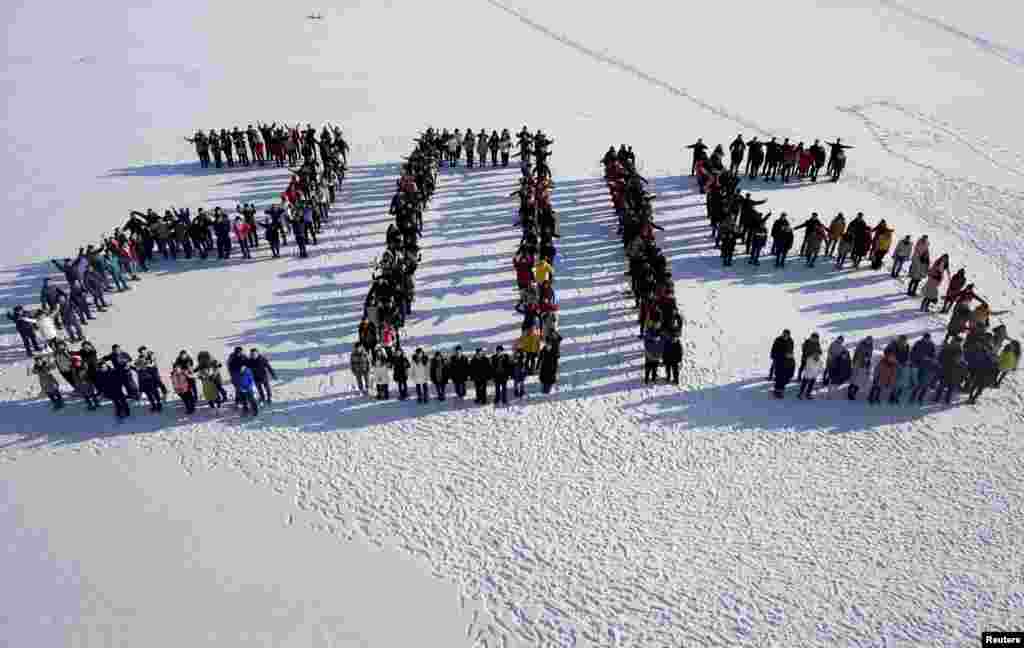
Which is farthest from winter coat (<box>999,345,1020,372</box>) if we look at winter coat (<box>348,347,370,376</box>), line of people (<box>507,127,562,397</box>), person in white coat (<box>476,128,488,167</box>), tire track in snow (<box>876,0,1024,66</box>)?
tire track in snow (<box>876,0,1024,66</box>)

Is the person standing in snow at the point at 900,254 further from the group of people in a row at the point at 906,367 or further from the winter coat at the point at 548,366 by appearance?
the winter coat at the point at 548,366

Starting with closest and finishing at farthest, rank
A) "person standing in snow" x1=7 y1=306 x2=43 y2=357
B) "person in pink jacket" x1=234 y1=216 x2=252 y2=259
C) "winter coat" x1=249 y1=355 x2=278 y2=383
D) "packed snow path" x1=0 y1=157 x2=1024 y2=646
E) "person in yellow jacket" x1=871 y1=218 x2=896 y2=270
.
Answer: "packed snow path" x1=0 y1=157 x2=1024 y2=646 → "winter coat" x1=249 y1=355 x2=278 y2=383 → "person standing in snow" x1=7 y1=306 x2=43 y2=357 → "person in yellow jacket" x1=871 y1=218 x2=896 y2=270 → "person in pink jacket" x1=234 y1=216 x2=252 y2=259

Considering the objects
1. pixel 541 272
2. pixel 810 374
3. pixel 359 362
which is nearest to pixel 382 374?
pixel 359 362

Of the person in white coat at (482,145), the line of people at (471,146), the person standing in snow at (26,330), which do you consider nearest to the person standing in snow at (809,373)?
the line of people at (471,146)

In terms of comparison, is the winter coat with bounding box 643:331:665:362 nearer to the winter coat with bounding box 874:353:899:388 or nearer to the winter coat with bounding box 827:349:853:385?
the winter coat with bounding box 827:349:853:385

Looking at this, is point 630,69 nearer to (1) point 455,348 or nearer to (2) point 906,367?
(2) point 906,367

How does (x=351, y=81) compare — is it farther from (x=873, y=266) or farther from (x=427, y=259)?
(x=873, y=266)
